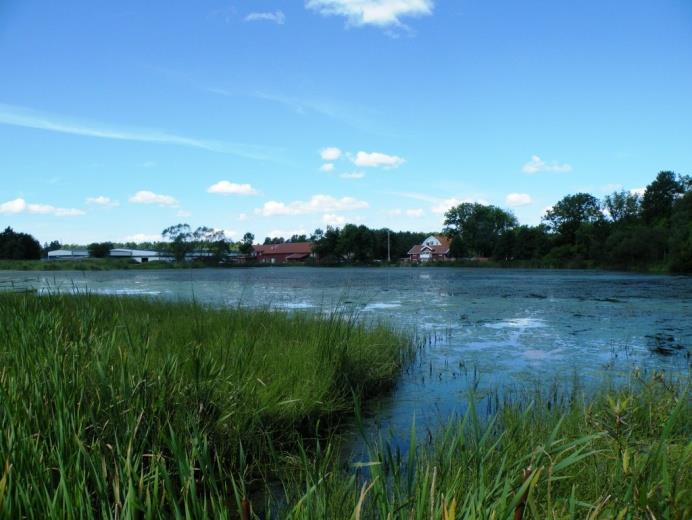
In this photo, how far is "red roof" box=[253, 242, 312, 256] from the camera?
372 ft

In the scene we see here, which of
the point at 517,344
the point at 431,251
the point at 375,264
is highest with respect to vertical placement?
the point at 431,251

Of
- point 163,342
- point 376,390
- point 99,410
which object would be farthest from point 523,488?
point 376,390

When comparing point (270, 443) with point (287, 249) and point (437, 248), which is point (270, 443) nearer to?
point (437, 248)

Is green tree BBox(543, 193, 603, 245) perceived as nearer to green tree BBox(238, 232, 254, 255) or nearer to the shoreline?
the shoreline

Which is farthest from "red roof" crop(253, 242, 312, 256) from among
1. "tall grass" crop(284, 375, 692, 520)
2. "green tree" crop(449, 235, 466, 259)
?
"tall grass" crop(284, 375, 692, 520)

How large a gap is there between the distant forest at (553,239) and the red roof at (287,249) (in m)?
4.32

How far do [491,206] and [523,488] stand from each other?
101 meters

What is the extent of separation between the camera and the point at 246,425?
4461 mm

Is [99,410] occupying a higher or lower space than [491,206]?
lower

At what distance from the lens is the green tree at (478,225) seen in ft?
301

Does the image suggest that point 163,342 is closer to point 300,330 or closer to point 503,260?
point 300,330

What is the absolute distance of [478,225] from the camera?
9312 cm

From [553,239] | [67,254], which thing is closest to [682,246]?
[553,239]

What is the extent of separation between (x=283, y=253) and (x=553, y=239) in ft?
199
